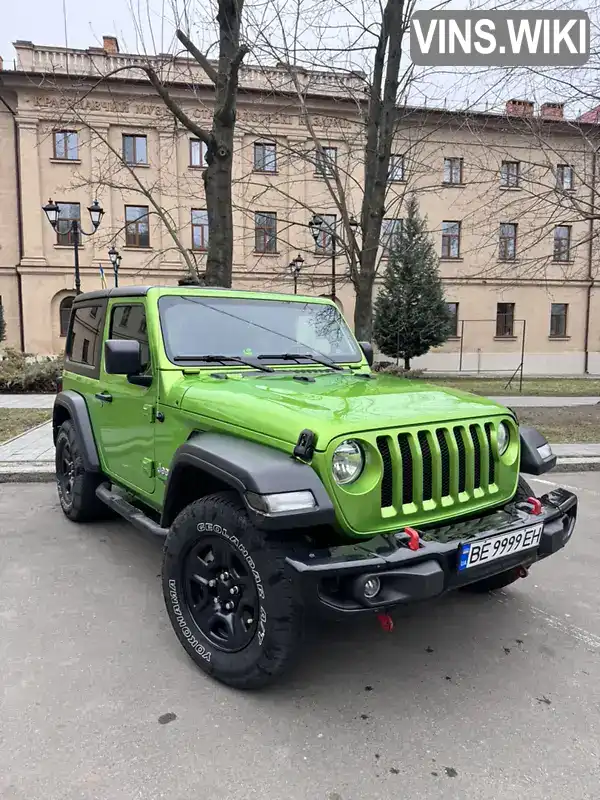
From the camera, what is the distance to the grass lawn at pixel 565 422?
9531mm

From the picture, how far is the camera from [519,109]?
11.3m

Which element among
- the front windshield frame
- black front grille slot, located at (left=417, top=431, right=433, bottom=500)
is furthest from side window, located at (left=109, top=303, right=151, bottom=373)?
black front grille slot, located at (left=417, top=431, right=433, bottom=500)

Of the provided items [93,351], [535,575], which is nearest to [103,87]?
[93,351]

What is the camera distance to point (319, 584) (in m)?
2.37

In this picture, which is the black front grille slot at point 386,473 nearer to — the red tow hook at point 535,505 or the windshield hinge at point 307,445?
the windshield hinge at point 307,445

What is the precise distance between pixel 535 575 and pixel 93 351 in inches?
155

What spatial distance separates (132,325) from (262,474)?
206cm

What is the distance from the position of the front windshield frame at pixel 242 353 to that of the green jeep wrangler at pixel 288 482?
0.04 ft

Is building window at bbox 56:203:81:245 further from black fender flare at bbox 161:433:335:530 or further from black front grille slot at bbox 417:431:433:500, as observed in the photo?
black front grille slot at bbox 417:431:433:500

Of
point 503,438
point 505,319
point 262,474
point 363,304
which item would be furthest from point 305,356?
point 505,319

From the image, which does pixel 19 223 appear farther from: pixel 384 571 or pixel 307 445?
pixel 384 571

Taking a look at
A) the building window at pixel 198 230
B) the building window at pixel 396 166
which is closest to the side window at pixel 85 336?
the building window at pixel 396 166

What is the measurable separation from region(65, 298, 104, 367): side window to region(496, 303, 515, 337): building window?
29257 mm

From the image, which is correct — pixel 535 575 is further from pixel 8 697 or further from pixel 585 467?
pixel 585 467
